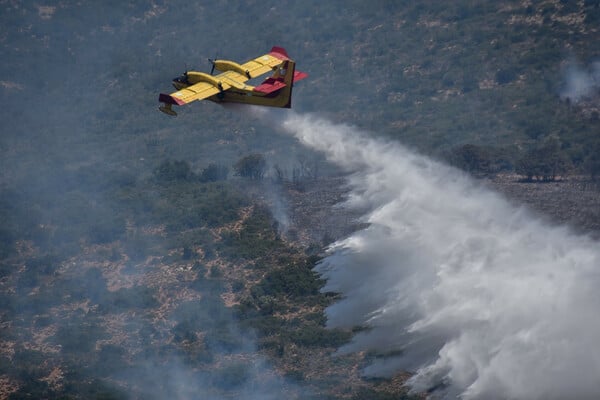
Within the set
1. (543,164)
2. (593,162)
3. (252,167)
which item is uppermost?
(593,162)

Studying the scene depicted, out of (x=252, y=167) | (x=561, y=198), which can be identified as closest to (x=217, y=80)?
(x=252, y=167)

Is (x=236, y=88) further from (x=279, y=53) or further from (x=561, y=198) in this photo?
(x=561, y=198)

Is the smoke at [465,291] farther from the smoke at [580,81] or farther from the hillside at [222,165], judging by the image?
the smoke at [580,81]

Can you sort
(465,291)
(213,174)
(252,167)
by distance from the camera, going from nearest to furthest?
(465,291) → (252,167) → (213,174)

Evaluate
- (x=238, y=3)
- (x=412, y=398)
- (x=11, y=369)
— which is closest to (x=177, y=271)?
(x=11, y=369)

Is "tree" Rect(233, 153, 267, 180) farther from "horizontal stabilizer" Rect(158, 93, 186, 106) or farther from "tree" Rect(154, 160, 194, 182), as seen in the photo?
"horizontal stabilizer" Rect(158, 93, 186, 106)

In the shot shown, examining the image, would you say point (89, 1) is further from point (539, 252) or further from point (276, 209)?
point (539, 252)
